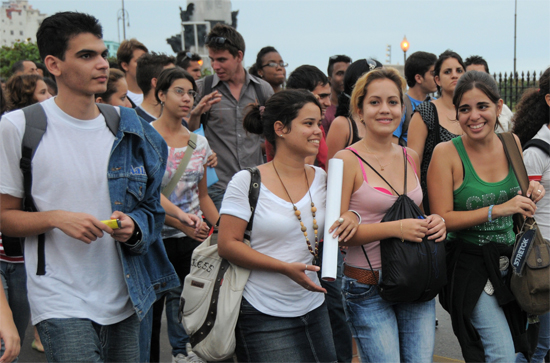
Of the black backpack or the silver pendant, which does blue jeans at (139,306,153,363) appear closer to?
the black backpack

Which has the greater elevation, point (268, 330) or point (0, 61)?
point (0, 61)

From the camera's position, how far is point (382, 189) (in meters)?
3.30

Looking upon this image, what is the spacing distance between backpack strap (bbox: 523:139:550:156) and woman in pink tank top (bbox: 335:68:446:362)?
1.19 metres

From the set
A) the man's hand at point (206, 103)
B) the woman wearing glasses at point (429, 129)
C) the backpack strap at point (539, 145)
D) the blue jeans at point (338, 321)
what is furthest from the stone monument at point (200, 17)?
the backpack strap at point (539, 145)

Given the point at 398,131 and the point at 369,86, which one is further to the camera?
the point at 398,131

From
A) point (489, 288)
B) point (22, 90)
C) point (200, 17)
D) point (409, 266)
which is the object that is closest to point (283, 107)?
point (409, 266)

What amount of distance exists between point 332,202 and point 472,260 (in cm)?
109

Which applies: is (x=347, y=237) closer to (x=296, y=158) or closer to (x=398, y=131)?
(x=296, y=158)

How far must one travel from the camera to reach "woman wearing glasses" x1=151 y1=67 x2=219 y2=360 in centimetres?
459

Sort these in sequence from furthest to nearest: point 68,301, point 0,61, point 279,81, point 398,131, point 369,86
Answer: point 0,61 → point 279,81 → point 398,131 → point 369,86 → point 68,301

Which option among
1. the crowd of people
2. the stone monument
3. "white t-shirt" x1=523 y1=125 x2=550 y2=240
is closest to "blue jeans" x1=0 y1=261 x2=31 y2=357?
the crowd of people

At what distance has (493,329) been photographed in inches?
133

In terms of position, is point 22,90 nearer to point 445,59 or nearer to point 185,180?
point 185,180

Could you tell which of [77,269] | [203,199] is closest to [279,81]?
[203,199]
